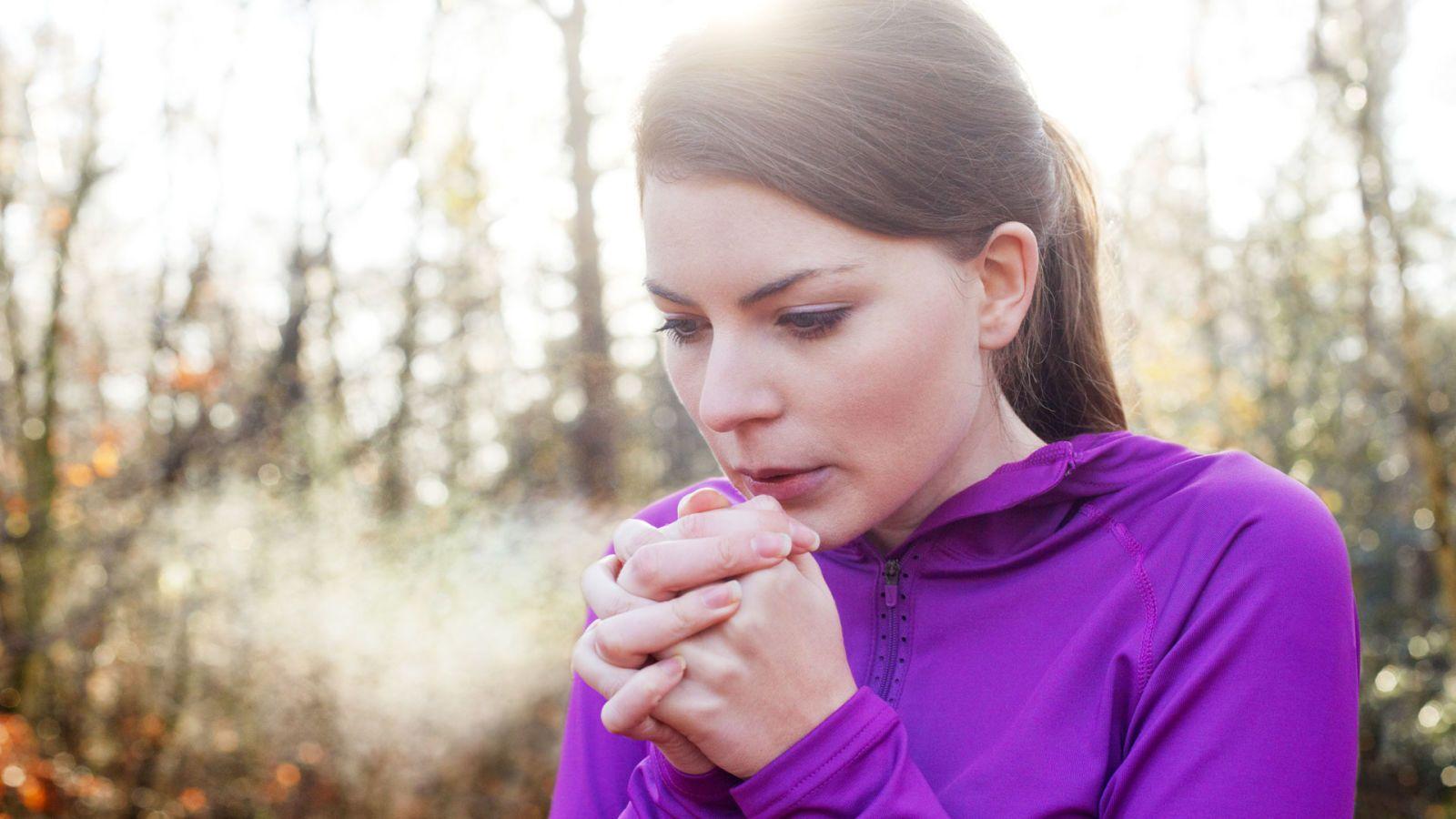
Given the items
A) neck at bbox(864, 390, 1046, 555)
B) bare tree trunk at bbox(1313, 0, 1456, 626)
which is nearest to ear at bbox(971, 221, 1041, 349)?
neck at bbox(864, 390, 1046, 555)

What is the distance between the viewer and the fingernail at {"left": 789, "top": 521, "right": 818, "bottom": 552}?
1477 mm

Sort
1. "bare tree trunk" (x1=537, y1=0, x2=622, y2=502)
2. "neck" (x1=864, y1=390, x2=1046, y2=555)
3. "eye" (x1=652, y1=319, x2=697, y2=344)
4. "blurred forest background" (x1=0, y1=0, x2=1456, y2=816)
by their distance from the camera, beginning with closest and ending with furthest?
"eye" (x1=652, y1=319, x2=697, y2=344), "neck" (x1=864, y1=390, x2=1046, y2=555), "blurred forest background" (x1=0, y1=0, x2=1456, y2=816), "bare tree trunk" (x1=537, y1=0, x2=622, y2=502)

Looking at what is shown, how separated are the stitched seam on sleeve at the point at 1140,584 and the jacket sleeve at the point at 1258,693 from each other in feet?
0.05

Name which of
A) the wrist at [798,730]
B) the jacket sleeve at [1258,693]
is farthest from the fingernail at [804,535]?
the jacket sleeve at [1258,693]

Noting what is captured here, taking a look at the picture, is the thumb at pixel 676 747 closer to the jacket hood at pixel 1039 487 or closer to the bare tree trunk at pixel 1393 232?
→ the jacket hood at pixel 1039 487

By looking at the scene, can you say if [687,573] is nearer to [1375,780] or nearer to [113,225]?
[1375,780]

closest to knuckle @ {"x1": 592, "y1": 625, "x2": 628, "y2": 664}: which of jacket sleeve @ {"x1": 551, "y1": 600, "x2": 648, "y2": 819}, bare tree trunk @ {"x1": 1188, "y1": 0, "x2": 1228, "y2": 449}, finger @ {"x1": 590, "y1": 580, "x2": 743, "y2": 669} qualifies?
finger @ {"x1": 590, "y1": 580, "x2": 743, "y2": 669}

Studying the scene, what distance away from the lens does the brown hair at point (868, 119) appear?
1.43 m

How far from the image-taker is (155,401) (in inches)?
310

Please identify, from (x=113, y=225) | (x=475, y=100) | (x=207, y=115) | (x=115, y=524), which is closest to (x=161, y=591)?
(x=115, y=524)

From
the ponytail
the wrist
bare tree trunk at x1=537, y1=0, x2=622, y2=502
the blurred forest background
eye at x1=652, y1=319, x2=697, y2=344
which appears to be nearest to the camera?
A: the wrist

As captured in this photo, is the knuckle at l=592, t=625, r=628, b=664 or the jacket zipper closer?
the knuckle at l=592, t=625, r=628, b=664

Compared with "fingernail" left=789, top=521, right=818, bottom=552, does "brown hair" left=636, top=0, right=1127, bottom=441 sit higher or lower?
higher

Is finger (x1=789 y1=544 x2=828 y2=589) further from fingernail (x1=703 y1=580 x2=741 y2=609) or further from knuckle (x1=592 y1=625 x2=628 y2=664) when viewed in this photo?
knuckle (x1=592 y1=625 x2=628 y2=664)
